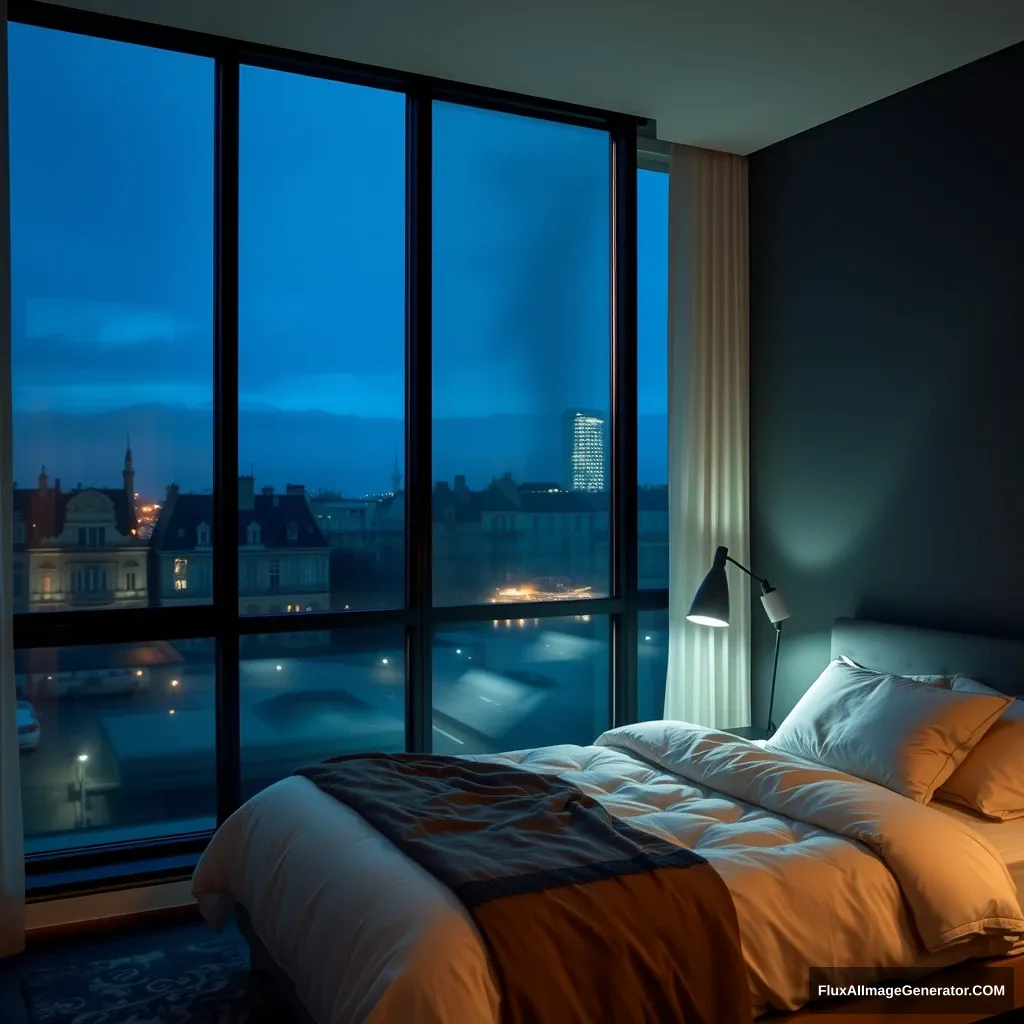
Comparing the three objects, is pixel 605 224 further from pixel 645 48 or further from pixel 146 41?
pixel 146 41

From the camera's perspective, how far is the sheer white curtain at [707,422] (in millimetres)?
4715

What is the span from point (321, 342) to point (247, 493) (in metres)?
0.67

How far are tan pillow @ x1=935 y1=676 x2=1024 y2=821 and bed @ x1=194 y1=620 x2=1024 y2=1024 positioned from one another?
0.06 meters

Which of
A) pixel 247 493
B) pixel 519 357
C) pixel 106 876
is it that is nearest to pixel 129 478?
pixel 247 493

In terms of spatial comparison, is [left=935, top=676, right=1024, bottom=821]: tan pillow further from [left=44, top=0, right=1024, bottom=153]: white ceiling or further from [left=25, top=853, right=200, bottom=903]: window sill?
[left=25, top=853, right=200, bottom=903]: window sill

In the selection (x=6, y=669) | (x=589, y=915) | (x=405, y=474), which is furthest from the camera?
(x=405, y=474)

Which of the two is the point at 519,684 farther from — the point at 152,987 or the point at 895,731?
the point at 152,987

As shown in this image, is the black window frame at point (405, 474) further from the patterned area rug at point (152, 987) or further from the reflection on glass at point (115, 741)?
the patterned area rug at point (152, 987)

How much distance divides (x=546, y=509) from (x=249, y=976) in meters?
2.21

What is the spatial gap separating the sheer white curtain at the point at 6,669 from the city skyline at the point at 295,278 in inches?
11.2

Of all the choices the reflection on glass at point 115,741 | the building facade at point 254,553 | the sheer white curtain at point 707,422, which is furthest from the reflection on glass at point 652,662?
the reflection on glass at point 115,741

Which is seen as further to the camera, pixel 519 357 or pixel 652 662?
pixel 652 662

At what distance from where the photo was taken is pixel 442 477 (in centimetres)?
432

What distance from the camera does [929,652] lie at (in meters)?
3.72
